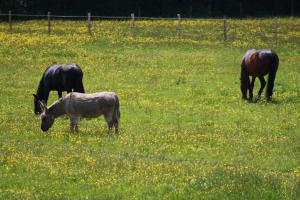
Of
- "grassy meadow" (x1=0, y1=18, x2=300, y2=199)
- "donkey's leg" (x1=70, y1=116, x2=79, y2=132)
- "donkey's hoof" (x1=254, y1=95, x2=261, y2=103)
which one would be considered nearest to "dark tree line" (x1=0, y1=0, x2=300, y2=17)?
"grassy meadow" (x1=0, y1=18, x2=300, y2=199)

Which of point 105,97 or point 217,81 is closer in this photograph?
point 105,97

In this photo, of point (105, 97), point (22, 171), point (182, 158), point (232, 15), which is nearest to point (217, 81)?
point (105, 97)

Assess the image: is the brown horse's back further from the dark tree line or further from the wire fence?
the dark tree line

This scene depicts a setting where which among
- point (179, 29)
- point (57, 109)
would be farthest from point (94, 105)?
point (179, 29)

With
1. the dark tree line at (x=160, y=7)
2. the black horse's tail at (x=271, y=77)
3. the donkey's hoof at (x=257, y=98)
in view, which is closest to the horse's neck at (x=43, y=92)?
the donkey's hoof at (x=257, y=98)

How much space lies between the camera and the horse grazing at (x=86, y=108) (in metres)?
18.6

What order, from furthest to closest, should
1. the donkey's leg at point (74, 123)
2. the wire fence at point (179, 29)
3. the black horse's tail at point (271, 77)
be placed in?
the wire fence at point (179, 29) < the black horse's tail at point (271, 77) < the donkey's leg at point (74, 123)

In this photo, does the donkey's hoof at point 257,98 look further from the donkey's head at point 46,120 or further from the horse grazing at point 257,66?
the donkey's head at point 46,120

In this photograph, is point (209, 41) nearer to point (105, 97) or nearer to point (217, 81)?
point (217, 81)

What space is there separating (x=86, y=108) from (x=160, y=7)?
48.3 meters

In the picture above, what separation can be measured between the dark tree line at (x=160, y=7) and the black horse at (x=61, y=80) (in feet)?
132

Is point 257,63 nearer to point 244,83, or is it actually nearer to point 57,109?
point 244,83

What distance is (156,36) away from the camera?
45188 mm

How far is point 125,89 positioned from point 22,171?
44.4 ft
